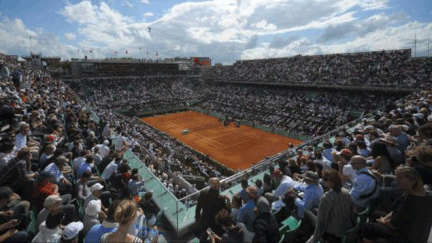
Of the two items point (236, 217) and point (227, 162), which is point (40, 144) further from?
point (227, 162)

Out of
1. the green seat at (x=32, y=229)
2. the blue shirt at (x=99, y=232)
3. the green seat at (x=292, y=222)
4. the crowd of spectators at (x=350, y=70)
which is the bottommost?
the green seat at (x=292, y=222)

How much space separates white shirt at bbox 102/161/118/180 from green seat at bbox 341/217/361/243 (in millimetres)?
6171

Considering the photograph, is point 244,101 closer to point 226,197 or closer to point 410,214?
point 226,197

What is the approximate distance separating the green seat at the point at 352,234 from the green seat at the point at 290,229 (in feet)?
3.21

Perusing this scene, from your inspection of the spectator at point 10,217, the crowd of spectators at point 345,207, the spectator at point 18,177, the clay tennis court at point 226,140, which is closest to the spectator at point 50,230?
the spectator at point 10,217

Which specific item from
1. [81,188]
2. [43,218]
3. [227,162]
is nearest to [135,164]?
[81,188]

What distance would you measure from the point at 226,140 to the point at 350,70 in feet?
77.0

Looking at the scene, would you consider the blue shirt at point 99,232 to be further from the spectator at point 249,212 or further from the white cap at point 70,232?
the spectator at point 249,212

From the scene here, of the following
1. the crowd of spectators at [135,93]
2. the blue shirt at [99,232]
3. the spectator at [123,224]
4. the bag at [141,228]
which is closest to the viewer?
the spectator at [123,224]

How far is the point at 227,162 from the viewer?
2605cm

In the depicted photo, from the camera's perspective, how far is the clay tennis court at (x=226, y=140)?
27.4 meters

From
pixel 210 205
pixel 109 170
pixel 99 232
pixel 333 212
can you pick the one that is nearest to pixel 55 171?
pixel 109 170

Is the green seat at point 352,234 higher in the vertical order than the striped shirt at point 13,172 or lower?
lower

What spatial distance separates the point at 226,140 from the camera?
33094mm
